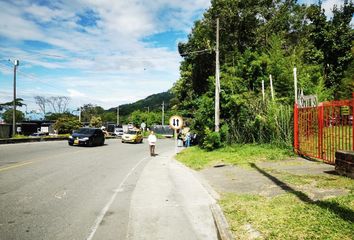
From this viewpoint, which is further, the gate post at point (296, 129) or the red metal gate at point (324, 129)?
the gate post at point (296, 129)

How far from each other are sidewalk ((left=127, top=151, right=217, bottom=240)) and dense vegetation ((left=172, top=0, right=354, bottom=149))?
757cm

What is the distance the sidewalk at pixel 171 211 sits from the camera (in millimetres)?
6031

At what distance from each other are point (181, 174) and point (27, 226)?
7.98 meters

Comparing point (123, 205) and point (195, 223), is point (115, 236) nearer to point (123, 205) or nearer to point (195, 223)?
point (195, 223)

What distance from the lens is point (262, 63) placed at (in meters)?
22.9

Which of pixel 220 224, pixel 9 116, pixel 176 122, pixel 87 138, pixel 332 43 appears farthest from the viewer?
pixel 9 116

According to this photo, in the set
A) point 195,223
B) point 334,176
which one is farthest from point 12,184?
point 334,176

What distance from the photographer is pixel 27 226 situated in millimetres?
6039

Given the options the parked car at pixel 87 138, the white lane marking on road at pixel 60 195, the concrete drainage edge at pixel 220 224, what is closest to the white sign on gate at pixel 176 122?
the parked car at pixel 87 138

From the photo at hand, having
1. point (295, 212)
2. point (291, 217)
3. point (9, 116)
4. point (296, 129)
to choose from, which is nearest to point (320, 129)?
point (296, 129)

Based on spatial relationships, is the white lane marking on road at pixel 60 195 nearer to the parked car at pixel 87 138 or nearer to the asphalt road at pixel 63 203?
the asphalt road at pixel 63 203

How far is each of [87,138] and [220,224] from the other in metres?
22.1

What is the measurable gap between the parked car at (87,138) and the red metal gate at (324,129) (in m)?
17.5

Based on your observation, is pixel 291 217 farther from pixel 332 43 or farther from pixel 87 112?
pixel 87 112
